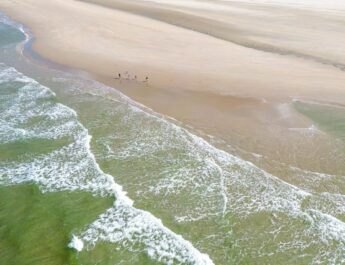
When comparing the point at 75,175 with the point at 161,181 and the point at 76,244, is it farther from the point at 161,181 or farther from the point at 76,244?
the point at 76,244

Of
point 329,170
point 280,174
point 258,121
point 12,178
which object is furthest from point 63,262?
point 258,121

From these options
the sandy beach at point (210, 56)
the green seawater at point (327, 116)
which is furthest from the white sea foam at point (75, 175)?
the green seawater at point (327, 116)

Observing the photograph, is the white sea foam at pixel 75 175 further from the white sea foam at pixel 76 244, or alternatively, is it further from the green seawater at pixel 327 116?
the green seawater at pixel 327 116

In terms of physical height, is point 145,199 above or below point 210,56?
below

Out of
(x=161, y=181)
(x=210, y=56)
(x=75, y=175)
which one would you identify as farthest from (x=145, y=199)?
(x=210, y=56)

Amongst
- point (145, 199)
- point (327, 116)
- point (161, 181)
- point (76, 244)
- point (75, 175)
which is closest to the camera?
point (76, 244)

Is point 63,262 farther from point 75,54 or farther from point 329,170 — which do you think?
point 75,54

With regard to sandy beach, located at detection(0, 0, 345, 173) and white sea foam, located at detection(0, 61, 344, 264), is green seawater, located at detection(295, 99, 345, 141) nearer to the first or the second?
sandy beach, located at detection(0, 0, 345, 173)
